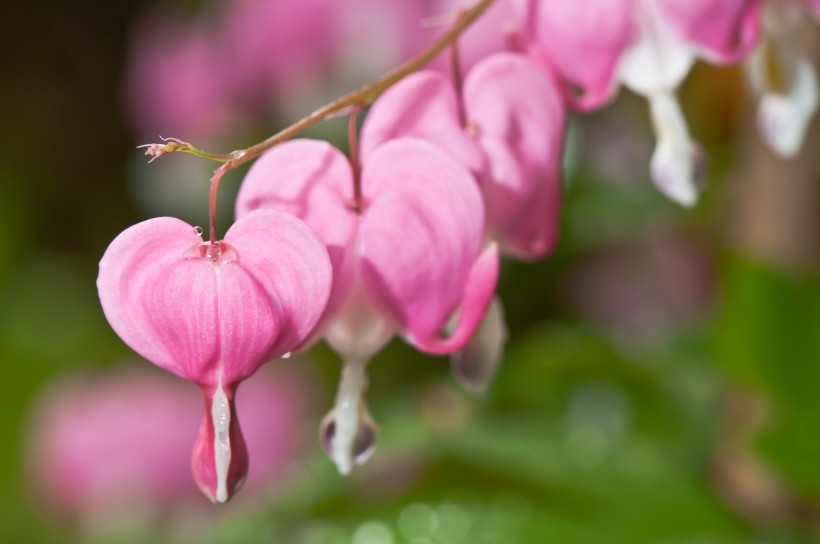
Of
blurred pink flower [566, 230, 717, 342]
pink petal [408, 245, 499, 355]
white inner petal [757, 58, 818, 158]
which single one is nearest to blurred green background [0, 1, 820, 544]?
→ blurred pink flower [566, 230, 717, 342]

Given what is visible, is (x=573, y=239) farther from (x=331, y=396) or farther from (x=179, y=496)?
(x=179, y=496)

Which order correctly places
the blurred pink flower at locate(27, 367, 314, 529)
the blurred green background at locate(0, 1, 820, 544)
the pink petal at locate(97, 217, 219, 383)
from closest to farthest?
the pink petal at locate(97, 217, 219, 383) → the blurred green background at locate(0, 1, 820, 544) → the blurred pink flower at locate(27, 367, 314, 529)

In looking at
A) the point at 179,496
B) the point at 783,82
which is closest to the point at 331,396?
the point at 179,496

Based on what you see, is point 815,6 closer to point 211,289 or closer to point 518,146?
point 518,146

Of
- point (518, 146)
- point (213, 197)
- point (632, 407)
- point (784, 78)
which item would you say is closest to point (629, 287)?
point (632, 407)

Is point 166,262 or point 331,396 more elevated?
point 166,262

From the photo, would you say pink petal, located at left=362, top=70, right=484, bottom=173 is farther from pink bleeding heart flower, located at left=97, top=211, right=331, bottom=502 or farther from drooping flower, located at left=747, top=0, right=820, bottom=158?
drooping flower, located at left=747, top=0, right=820, bottom=158
